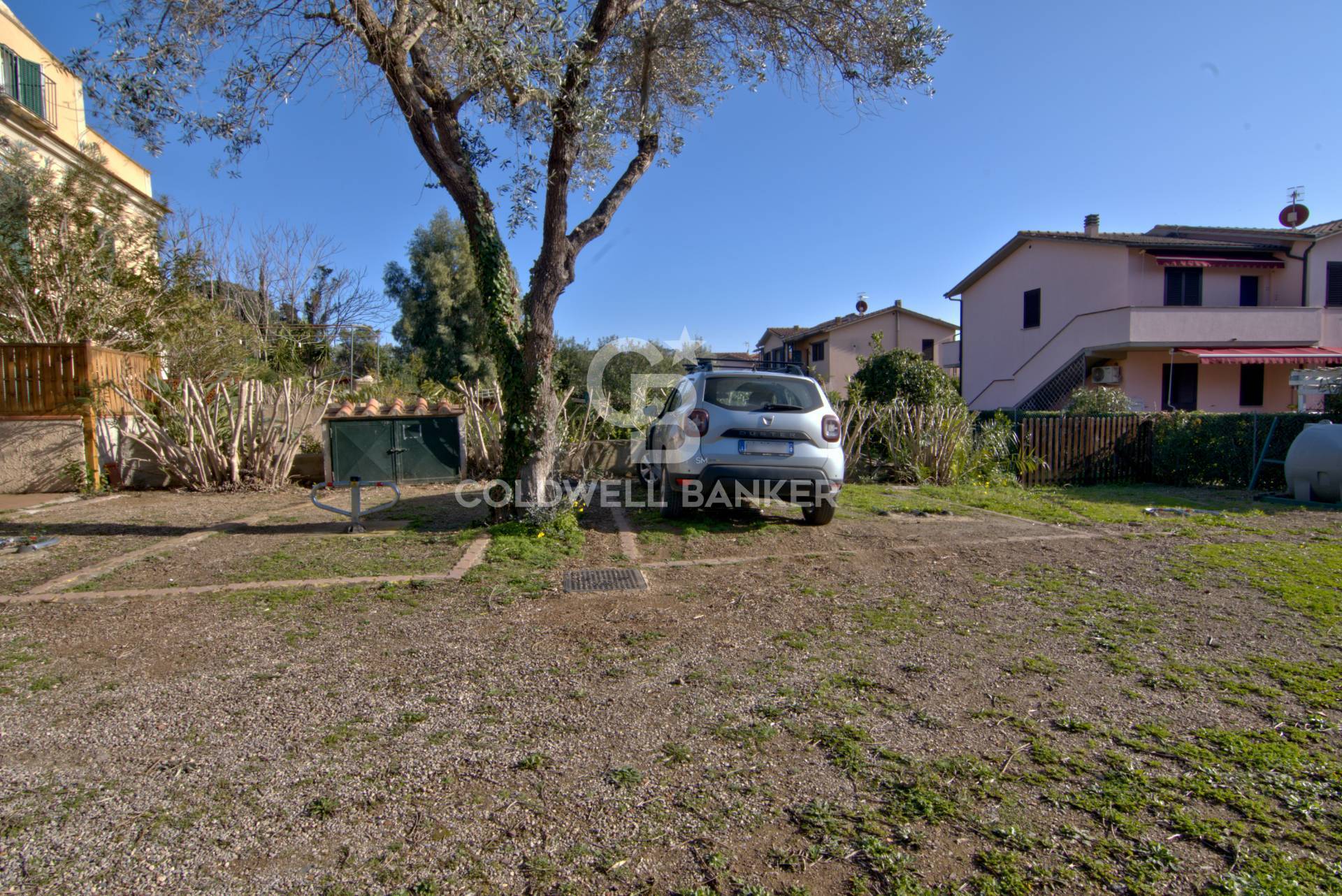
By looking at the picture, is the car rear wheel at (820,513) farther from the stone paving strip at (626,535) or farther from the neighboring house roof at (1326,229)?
the neighboring house roof at (1326,229)

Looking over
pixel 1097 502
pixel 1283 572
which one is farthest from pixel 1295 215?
pixel 1283 572

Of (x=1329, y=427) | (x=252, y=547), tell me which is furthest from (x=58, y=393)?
(x=1329, y=427)

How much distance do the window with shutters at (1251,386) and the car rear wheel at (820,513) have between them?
24.6 metres

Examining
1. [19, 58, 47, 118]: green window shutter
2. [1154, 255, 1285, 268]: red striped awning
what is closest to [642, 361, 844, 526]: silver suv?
[19, 58, 47, 118]: green window shutter

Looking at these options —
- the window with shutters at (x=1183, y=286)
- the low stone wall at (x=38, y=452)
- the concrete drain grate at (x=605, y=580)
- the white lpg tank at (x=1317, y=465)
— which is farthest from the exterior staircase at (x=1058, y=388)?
the low stone wall at (x=38, y=452)

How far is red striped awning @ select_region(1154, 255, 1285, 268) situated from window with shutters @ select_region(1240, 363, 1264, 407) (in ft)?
11.0

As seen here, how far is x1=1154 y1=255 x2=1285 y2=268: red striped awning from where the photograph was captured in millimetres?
22703

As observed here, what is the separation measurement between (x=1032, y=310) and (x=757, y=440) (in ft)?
78.1

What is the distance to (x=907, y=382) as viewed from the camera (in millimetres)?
12922

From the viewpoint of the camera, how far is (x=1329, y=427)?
9852mm

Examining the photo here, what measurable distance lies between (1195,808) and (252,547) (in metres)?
6.97

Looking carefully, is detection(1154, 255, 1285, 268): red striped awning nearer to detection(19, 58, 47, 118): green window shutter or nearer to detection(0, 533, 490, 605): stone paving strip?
detection(0, 533, 490, 605): stone paving strip

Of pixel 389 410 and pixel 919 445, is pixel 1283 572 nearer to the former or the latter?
pixel 919 445

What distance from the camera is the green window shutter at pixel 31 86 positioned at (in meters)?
16.6
